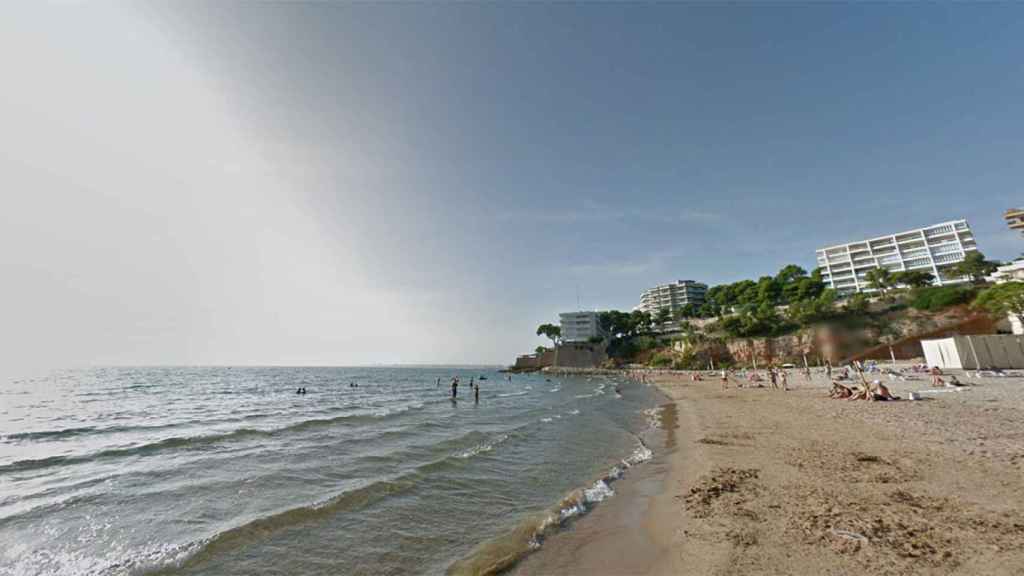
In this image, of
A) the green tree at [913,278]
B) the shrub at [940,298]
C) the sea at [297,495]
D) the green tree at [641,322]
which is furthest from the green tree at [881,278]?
the sea at [297,495]

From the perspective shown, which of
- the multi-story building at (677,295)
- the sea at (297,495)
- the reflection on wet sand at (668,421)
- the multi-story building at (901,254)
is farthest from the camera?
the multi-story building at (677,295)

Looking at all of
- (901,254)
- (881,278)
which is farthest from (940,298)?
(901,254)

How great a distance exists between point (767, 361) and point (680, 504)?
77.4 m

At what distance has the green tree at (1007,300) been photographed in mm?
37625

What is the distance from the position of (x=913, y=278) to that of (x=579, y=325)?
89.5 m

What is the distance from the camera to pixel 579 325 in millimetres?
142625

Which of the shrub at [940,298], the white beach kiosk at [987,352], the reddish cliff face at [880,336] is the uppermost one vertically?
the shrub at [940,298]

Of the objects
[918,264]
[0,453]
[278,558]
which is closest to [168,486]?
[278,558]

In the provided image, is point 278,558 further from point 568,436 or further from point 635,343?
point 635,343

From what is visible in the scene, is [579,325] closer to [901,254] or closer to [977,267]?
[901,254]

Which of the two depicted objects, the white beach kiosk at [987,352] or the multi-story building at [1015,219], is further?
the multi-story building at [1015,219]

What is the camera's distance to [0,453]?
1566 centimetres

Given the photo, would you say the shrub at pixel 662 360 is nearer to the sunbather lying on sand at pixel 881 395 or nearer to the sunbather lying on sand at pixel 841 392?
the sunbather lying on sand at pixel 841 392

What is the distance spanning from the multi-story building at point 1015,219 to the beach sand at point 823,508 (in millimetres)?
98328
